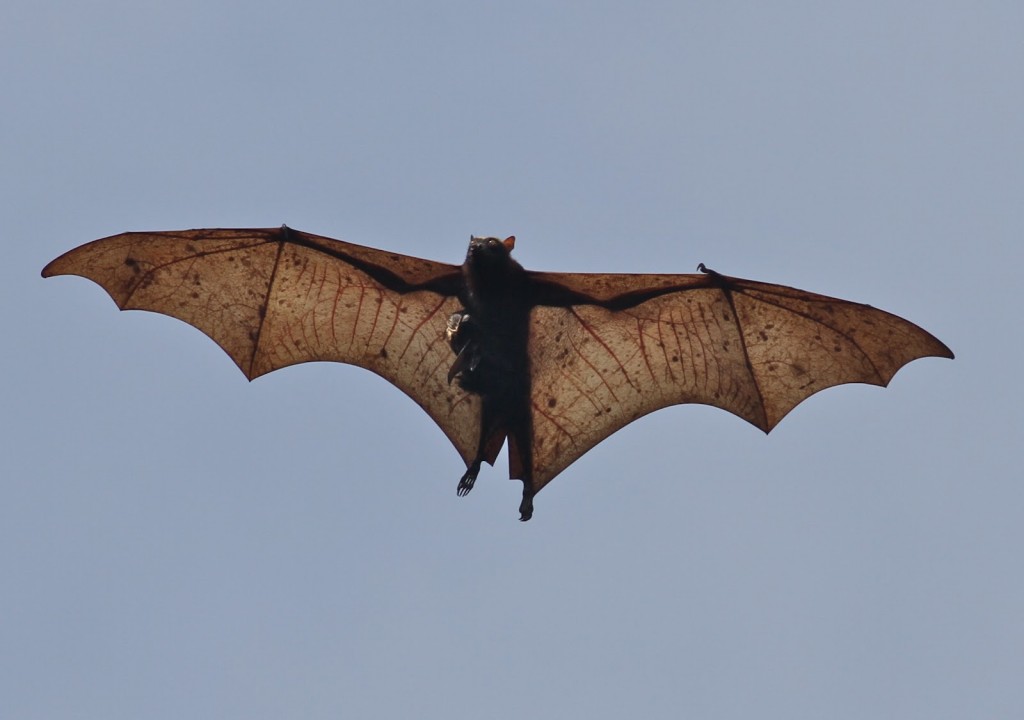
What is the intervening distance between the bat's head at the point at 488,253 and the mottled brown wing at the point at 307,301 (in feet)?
2.37

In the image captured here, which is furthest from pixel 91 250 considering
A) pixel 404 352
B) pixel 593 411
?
pixel 593 411

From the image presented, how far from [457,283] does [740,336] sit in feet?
10.9

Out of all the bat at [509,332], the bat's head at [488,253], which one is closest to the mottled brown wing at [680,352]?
the bat at [509,332]

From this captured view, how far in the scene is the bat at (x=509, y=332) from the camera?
62.3 ft

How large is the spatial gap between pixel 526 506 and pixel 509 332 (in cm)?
206

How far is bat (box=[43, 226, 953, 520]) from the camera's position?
→ 62.3ft

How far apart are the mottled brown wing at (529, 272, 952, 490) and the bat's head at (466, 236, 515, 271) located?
0.56 m

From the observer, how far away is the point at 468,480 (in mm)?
19266

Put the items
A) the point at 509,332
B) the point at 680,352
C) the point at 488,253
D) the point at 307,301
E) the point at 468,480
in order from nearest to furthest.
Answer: the point at 488,253, the point at 509,332, the point at 468,480, the point at 680,352, the point at 307,301

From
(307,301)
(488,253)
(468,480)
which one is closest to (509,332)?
(488,253)

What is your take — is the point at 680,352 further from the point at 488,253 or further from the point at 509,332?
the point at 488,253

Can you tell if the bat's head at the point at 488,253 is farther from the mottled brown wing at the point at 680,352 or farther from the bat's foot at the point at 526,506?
the bat's foot at the point at 526,506

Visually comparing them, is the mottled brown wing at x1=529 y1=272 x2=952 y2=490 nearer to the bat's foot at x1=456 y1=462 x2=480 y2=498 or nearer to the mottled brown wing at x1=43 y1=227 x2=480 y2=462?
the bat's foot at x1=456 y1=462 x2=480 y2=498

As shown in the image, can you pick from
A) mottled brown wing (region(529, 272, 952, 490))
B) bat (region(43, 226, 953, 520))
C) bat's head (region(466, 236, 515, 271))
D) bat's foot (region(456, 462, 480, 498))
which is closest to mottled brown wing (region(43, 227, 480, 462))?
bat (region(43, 226, 953, 520))
